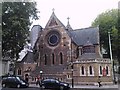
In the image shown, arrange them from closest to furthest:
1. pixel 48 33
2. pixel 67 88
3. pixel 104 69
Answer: pixel 67 88 → pixel 104 69 → pixel 48 33

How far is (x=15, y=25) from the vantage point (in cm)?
3688

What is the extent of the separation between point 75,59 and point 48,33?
27.3ft

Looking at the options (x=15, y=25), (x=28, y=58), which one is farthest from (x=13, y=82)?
(x=28, y=58)

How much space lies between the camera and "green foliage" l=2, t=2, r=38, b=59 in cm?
3709

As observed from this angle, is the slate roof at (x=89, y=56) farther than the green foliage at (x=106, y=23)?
No

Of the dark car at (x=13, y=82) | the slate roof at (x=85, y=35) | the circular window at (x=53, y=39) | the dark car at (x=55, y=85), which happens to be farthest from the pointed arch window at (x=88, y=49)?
the dark car at (x=13, y=82)

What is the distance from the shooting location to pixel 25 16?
131 feet

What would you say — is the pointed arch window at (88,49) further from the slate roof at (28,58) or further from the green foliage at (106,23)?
the slate roof at (28,58)

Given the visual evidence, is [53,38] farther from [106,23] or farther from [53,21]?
[106,23]

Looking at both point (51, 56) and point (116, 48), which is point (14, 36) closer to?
point (51, 56)

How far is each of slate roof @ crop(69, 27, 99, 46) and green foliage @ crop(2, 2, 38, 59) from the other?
45.0 ft

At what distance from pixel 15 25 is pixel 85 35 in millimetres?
18410

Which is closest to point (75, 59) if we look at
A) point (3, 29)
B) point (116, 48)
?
point (116, 48)

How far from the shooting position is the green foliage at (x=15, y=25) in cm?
3709
